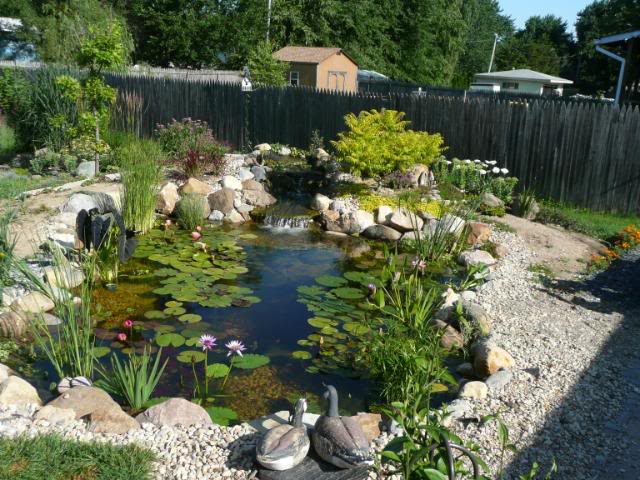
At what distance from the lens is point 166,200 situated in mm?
9359

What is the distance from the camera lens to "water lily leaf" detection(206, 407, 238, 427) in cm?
415

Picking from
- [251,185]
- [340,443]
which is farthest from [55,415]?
[251,185]

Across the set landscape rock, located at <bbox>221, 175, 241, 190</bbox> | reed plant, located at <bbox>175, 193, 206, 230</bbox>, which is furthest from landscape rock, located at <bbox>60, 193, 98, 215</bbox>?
landscape rock, located at <bbox>221, 175, 241, 190</bbox>

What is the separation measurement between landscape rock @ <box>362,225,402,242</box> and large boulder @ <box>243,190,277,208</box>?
82.0 inches

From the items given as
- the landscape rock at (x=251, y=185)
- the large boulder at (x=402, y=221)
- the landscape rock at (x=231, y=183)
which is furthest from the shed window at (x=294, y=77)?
the large boulder at (x=402, y=221)

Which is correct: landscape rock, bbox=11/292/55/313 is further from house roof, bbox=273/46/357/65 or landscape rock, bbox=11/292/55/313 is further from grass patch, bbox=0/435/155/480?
house roof, bbox=273/46/357/65

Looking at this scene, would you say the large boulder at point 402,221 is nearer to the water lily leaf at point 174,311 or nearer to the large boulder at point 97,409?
the water lily leaf at point 174,311

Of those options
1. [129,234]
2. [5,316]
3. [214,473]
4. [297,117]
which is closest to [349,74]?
[297,117]

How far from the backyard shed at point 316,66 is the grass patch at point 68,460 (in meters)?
23.7

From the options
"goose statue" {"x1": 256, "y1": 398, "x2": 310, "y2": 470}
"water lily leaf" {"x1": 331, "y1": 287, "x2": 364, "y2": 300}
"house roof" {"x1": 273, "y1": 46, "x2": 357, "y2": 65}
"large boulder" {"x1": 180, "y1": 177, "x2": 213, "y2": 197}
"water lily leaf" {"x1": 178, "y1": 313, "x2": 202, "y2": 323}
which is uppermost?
"house roof" {"x1": 273, "y1": 46, "x2": 357, "y2": 65}

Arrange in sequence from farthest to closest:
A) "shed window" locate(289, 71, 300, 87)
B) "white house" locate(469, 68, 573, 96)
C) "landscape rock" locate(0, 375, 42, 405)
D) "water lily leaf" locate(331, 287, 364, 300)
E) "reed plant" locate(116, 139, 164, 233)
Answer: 1. "white house" locate(469, 68, 573, 96)
2. "shed window" locate(289, 71, 300, 87)
3. "reed plant" locate(116, 139, 164, 233)
4. "water lily leaf" locate(331, 287, 364, 300)
5. "landscape rock" locate(0, 375, 42, 405)

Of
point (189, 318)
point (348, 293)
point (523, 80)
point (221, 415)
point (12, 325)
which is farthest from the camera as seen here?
point (523, 80)

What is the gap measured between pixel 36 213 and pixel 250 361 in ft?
14.9

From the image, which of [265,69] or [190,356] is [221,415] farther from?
[265,69]
